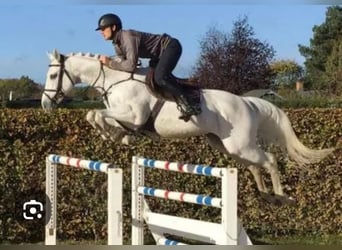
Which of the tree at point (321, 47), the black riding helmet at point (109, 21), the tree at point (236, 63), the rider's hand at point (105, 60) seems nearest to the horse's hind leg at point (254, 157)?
the rider's hand at point (105, 60)

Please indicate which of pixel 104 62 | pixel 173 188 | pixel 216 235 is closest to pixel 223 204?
pixel 216 235

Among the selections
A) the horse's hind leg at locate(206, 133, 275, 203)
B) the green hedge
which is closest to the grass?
the green hedge

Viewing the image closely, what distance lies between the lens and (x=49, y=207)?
6125 millimetres

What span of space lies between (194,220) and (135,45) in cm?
129

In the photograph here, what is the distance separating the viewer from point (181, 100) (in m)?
4.52

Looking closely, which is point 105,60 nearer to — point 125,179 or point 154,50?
point 154,50

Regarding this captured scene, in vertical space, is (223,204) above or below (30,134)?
below

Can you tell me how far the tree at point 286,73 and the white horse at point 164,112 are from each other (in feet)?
83.5

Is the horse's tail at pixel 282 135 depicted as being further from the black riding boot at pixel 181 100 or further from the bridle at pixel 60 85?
the bridle at pixel 60 85

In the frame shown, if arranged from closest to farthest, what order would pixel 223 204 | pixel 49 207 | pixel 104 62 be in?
pixel 223 204
pixel 104 62
pixel 49 207

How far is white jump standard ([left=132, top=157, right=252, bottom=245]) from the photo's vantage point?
405 centimetres

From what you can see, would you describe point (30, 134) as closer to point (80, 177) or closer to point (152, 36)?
point (80, 177)

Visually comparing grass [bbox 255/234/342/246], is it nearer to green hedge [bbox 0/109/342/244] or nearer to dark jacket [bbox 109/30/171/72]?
green hedge [bbox 0/109/342/244]

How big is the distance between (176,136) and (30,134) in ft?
8.89
